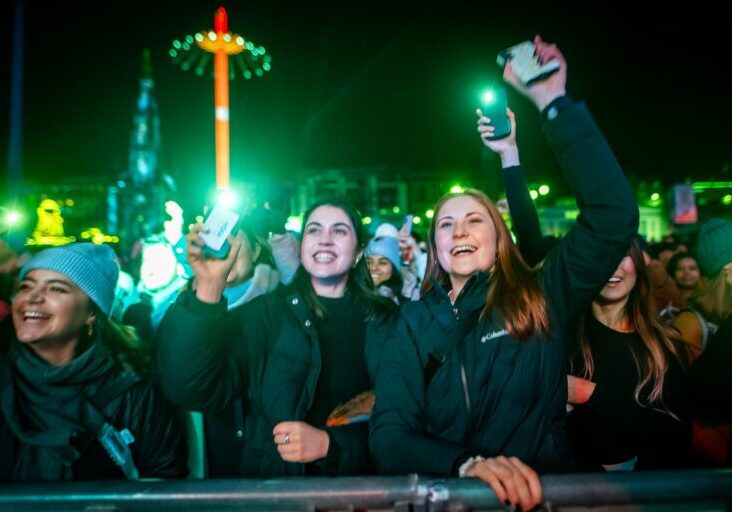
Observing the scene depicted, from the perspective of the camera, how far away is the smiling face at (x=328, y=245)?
300 centimetres

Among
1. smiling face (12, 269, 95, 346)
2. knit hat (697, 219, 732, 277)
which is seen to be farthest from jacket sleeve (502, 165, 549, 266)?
smiling face (12, 269, 95, 346)

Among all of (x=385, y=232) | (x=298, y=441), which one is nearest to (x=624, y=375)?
(x=298, y=441)

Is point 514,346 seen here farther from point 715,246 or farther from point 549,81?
point 715,246

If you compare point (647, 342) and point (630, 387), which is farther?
point (647, 342)

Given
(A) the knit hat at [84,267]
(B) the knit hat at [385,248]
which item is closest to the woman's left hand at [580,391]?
(A) the knit hat at [84,267]

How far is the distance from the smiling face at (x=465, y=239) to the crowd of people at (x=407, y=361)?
0.01 meters

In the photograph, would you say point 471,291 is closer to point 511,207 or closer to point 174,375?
point 511,207

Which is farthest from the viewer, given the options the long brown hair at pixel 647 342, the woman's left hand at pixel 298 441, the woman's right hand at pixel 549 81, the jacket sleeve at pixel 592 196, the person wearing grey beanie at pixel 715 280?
the person wearing grey beanie at pixel 715 280

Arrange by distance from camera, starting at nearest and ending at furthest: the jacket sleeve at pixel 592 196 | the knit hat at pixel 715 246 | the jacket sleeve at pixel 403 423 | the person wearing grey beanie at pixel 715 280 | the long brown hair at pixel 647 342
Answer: the jacket sleeve at pixel 403 423 < the jacket sleeve at pixel 592 196 < the long brown hair at pixel 647 342 < the person wearing grey beanie at pixel 715 280 < the knit hat at pixel 715 246

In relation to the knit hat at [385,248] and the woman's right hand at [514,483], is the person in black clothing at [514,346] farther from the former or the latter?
the knit hat at [385,248]

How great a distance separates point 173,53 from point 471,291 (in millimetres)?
24531

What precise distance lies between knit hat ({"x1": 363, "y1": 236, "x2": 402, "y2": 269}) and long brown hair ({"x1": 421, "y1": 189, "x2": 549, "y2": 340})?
3099 millimetres

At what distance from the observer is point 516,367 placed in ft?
6.65

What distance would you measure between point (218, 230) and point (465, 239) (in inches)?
47.7
